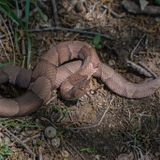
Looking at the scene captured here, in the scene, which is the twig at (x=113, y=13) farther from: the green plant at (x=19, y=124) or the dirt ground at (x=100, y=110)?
the green plant at (x=19, y=124)

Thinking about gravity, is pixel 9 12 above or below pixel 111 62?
above

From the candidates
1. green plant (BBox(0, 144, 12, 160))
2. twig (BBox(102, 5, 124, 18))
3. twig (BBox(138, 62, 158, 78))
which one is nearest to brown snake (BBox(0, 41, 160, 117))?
twig (BBox(138, 62, 158, 78))

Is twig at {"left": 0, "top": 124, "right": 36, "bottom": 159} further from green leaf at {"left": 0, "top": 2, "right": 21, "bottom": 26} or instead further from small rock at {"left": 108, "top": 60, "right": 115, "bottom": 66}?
small rock at {"left": 108, "top": 60, "right": 115, "bottom": 66}

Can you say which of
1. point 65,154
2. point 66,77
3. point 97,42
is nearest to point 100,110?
point 66,77

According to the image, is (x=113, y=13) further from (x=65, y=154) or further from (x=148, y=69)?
(x=65, y=154)

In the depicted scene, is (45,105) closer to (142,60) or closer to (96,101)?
(96,101)

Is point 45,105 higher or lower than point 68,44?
lower

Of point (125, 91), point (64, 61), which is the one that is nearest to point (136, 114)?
point (125, 91)
